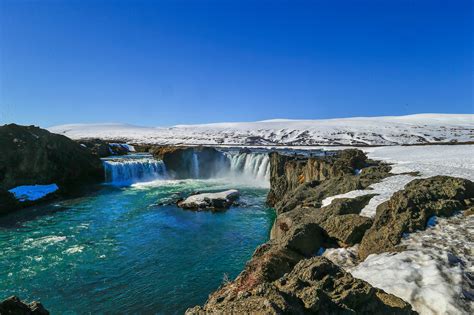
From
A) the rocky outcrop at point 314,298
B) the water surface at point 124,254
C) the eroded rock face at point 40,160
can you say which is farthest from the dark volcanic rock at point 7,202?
the rocky outcrop at point 314,298

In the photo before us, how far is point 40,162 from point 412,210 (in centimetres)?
3781

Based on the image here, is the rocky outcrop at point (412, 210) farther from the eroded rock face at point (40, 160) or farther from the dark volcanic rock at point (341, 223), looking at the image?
the eroded rock face at point (40, 160)

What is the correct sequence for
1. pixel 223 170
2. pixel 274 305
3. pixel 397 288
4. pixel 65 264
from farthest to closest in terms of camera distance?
pixel 223 170 → pixel 65 264 → pixel 397 288 → pixel 274 305

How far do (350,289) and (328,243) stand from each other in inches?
213

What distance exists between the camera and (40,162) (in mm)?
35312

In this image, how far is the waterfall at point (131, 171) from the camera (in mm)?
44812

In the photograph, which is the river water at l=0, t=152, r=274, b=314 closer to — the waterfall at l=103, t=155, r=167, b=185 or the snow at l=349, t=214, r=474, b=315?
the snow at l=349, t=214, r=474, b=315

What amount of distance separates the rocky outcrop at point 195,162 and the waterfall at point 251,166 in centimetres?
175

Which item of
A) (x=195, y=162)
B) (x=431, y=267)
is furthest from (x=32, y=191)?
(x=431, y=267)

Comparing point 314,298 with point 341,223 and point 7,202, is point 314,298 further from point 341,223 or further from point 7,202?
point 7,202

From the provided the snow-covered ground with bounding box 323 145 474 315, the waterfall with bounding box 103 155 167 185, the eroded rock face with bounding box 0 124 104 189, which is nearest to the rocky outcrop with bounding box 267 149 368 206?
the snow-covered ground with bounding box 323 145 474 315

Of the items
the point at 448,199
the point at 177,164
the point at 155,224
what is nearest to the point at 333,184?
the point at 448,199

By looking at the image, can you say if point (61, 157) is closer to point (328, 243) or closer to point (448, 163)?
point (328, 243)

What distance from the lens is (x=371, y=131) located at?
407 feet
